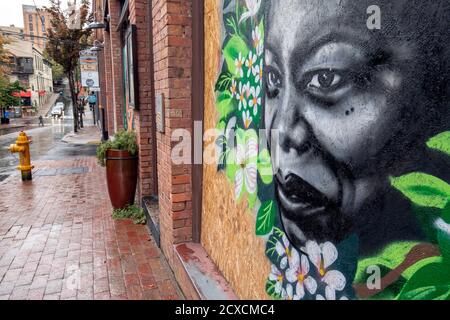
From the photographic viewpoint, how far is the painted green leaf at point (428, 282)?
1.08 metres

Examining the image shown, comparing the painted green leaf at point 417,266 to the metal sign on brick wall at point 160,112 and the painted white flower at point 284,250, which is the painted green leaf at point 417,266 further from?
the metal sign on brick wall at point 160,112

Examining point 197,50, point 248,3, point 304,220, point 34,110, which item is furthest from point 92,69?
point 34,110

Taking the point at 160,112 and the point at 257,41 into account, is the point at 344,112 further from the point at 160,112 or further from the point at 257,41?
the point at 160,112

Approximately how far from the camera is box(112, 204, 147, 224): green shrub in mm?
5027

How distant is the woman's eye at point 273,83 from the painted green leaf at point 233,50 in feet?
1.25

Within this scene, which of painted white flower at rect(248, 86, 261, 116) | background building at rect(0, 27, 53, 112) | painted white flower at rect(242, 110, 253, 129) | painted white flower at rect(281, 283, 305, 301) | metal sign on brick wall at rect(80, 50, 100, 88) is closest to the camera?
painted white flower at rect(281, 283, 305, 301)

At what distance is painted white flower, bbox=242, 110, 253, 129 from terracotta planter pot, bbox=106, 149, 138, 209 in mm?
3186

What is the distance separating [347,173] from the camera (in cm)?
137

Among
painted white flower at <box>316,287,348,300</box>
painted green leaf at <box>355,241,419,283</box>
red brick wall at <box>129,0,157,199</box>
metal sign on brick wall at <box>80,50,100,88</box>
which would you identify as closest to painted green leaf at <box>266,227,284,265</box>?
painted white flower at <box>316,287,348,300</box>

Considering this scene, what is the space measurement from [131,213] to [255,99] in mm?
3596

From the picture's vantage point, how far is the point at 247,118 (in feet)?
7.46

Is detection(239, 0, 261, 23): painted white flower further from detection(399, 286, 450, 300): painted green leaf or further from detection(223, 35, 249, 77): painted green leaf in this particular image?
detection(399, 286, 450, 300): painted green leaf

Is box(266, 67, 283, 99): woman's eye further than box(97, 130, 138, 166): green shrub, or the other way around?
box(97, 130, 138, 166): green shrub
